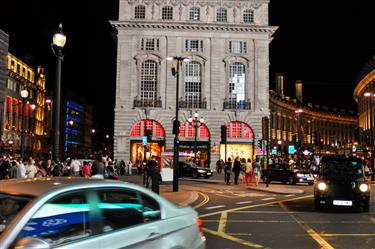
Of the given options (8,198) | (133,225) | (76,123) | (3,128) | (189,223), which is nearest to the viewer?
(8,198)

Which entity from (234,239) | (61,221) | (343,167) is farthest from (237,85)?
(61,221)

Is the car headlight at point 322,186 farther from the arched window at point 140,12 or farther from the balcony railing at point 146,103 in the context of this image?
the arched window at point 140,12

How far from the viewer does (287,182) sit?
120ft

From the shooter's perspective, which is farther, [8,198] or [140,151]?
[140,151]

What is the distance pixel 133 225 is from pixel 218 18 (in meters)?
60.5

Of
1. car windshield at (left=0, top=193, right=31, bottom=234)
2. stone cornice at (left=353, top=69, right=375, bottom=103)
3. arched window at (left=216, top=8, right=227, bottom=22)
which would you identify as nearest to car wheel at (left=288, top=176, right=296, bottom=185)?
car windshield at (left=0, top=193, right=31, bottom=234)

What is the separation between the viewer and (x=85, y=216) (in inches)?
193

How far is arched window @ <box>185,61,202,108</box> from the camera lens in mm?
63344

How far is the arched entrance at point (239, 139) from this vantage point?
62.7 meters

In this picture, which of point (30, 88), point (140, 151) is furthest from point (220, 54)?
point (30, 88)

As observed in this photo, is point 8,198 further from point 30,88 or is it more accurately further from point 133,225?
point 30,88

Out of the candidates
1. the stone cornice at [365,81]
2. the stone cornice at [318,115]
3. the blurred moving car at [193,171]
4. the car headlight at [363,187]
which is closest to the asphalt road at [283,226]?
the car headlight at [363,187]

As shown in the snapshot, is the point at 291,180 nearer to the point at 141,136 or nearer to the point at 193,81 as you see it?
the point at 141,136

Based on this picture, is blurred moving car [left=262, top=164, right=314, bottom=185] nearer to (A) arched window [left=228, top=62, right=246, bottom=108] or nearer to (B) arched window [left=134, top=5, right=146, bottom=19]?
(A) arched window [left=228, top=62, right=246, bottom=108]
